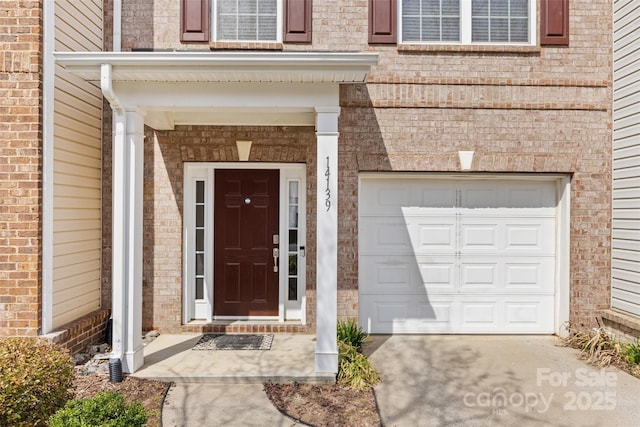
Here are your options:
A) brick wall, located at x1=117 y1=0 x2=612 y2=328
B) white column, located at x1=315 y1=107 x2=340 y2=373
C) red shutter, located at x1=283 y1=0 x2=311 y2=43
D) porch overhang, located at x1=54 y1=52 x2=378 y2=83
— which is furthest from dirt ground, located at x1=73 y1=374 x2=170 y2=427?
red shutter, located at x1=283 y1=0 x2=311 y2=43

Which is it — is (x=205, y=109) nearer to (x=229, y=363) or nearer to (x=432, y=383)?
(x=229, y=363)

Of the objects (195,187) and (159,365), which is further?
(195,187)

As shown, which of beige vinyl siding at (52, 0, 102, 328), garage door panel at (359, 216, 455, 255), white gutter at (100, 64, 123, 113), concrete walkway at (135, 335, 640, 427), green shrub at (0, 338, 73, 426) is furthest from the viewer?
garage door panel at (359, 216, 455, 255)

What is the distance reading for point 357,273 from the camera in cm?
588

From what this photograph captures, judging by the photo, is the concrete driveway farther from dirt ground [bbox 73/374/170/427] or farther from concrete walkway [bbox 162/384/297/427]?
dirt ground [bbox 73/374/170/427]

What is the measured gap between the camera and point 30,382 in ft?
10.7

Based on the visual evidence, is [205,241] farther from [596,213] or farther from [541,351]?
[596,213]

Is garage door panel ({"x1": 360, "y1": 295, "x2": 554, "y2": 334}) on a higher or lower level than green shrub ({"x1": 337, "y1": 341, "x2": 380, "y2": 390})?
higher

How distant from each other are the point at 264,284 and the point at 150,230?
1.76 meters

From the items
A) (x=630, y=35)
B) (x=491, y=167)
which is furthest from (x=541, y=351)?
(x=630, y=35)

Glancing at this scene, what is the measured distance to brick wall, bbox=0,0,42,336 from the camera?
14.8 feet

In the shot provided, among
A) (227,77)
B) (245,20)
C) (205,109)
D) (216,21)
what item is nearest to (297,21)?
(245,20)

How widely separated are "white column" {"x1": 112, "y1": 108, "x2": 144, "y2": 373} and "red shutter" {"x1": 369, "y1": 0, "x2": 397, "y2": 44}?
10.8ft

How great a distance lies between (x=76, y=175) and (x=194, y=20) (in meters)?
2.60
